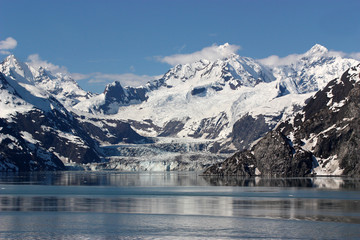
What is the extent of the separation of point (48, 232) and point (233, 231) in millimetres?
28846

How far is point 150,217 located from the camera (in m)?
116

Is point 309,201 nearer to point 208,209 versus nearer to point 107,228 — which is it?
point 208,209

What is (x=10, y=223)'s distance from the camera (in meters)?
104

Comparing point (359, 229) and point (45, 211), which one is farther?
point (45, 211)

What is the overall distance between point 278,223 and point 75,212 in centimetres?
4193

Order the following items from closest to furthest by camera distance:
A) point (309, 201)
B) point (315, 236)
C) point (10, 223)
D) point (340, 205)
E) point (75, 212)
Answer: point (315, 236)
point (10, 223)
point (75, 212)
point (340, 205)
point (309, 201)

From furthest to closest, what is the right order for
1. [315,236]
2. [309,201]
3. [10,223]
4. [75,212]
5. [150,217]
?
[309,201], [75,212], [150,217], [10,223], [315,236]

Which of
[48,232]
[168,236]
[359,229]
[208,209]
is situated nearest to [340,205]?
[208,209]

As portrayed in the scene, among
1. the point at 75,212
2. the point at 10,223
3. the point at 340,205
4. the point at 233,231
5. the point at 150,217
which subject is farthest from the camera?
the point at 340,205

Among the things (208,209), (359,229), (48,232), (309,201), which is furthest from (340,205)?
(48,232)

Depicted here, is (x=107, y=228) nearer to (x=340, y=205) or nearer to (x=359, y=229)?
(x=359, y=229)

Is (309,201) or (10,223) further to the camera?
(309,201)

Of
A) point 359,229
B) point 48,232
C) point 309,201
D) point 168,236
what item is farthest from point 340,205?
point 48,232

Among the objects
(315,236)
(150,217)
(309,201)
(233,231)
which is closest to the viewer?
(315,236)
